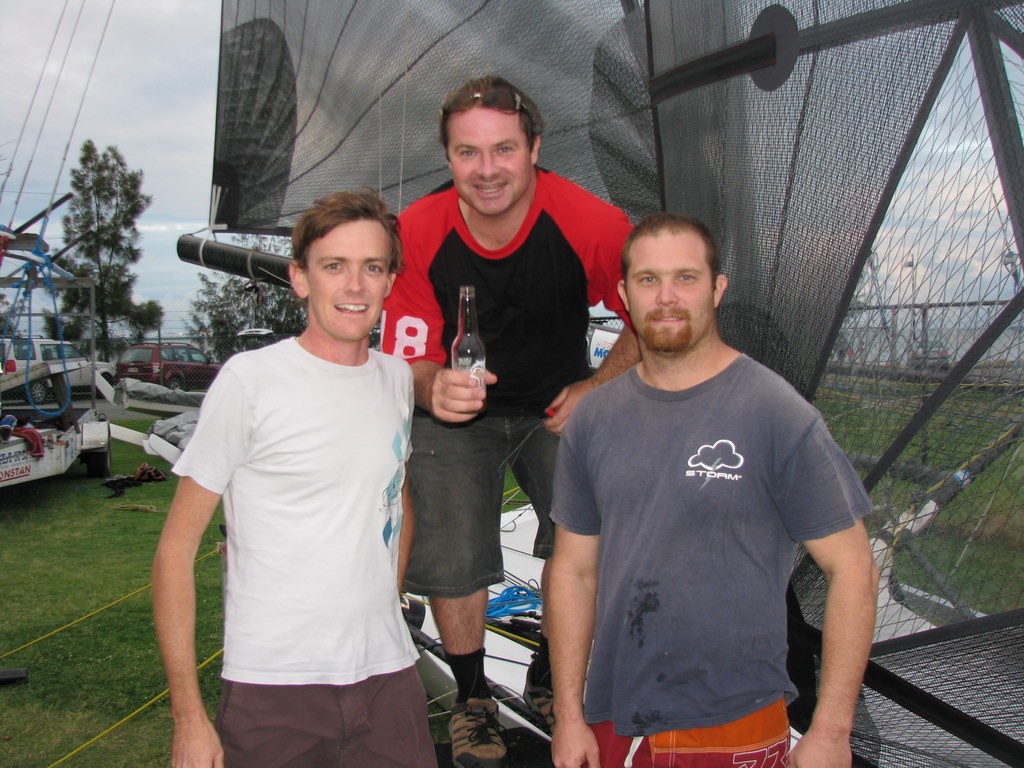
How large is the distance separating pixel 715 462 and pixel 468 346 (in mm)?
637

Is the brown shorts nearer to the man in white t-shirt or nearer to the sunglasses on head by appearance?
the man in white t-shirt

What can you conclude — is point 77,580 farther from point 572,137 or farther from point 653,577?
point 653,577

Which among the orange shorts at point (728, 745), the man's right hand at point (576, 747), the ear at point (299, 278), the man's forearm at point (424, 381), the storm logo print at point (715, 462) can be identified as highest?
the ear at point (299, 278)

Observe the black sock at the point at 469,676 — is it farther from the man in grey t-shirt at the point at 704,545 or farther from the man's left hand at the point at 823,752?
the man's left hand at the point at 823,752

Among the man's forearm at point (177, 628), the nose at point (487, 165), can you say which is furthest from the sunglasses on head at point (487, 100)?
the man's forearm at point (177, 628)

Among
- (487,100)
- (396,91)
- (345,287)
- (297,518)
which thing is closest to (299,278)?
(345,287)

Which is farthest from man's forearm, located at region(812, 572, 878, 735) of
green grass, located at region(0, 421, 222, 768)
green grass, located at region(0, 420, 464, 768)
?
green grass, located at region(0, 421, 222, 768)

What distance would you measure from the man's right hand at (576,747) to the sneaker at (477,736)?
481 millimetres

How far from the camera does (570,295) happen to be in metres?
2.31

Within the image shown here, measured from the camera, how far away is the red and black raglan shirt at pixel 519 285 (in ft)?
7.39

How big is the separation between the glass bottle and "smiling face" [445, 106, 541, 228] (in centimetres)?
30

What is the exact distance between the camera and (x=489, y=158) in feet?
6.97

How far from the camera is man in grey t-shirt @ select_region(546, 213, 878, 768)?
1.54 m

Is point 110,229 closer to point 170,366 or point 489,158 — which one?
point 170,366
